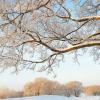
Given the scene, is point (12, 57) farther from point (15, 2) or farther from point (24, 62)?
point (15, 2)

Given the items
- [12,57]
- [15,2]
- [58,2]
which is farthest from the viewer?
[12,57]

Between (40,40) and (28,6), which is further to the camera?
(40,40)

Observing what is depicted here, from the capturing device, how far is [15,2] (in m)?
12.3

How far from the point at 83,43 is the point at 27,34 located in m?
1.85

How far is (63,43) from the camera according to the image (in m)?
15.7

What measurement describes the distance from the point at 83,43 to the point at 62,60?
9.19 ft

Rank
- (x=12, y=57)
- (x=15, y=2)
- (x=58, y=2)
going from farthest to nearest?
(x=12, y=57) → (x=58, y=2) → (x=15, y=2)

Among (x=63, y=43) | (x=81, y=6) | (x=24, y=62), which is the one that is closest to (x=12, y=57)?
(x=24, y=62)

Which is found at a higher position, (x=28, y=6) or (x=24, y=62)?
(x=28, y=6)

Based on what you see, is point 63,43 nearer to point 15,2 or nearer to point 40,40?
point 40,40

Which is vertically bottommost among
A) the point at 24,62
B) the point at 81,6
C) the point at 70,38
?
the point at 24,62

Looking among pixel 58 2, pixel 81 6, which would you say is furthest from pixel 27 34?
pixel 81 6

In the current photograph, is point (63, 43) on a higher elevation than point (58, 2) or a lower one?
lower

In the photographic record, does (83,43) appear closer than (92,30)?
Yes
